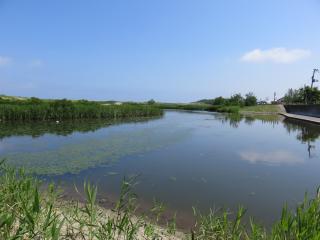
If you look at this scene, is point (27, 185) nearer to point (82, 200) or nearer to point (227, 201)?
point (82, 200)

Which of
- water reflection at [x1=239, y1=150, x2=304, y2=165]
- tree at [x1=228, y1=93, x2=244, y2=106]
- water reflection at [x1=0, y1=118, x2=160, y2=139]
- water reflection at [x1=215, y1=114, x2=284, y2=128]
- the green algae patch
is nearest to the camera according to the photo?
the green algae patch

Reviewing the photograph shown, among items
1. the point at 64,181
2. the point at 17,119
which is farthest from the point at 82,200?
the point at 17,119

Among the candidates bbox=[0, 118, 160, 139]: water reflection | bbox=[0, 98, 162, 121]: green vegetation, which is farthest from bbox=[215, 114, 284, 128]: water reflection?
bbox=[0, 118, 160, 139]: water reflection

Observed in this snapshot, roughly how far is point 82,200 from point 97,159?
3560 mm

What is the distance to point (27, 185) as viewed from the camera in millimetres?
3123

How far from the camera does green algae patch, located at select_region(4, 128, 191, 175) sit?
289 inches

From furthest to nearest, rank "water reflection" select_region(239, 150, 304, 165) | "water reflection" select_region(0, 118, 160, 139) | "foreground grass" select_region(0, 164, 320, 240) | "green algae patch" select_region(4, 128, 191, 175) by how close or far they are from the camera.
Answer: "water reflection" select_region(0, 118, 160, 139) → "water reflection" select_region(239, 150, 304, 165) → "green algae patch" select_region(4, 128, 191, 175) → "foreground grass" select_region(0, 164, 320, 240)

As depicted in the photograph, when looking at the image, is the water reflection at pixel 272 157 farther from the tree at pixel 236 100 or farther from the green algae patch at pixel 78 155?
the tree at pixel 236 100

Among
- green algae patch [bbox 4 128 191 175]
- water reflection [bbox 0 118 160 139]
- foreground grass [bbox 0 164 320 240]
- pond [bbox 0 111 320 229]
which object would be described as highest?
foreground grass [bbox 0 164 320 240]

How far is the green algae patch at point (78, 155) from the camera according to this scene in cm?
734

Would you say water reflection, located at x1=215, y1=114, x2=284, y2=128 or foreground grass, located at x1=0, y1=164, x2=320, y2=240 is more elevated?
foreground grass, located at x1=0, y1=164, x2=320, y2=240

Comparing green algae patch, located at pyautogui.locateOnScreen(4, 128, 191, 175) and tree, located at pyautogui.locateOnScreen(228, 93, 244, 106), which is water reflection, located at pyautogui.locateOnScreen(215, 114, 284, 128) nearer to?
green algae patch, located at pyautogui.locateOnScreen(4, 128, 191, 175)

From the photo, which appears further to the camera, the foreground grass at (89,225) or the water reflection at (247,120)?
the water reflection at (247,120)

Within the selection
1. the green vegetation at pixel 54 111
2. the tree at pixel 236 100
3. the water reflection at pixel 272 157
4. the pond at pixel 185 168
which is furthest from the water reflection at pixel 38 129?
the tree at pixel 236 100
